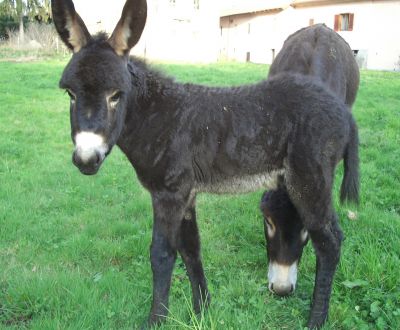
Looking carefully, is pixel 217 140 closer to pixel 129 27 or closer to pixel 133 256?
pixel 129 27

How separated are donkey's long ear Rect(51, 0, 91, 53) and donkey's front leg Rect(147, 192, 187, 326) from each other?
97cm

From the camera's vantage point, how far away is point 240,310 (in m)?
2.77

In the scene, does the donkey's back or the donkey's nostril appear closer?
the donkey's nostril

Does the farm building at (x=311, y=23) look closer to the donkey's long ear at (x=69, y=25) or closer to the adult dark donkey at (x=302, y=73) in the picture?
the adult dark donkey at (x=302, y=73)

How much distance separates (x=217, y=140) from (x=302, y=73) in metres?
1.89

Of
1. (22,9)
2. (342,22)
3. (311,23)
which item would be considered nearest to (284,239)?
(342,22)

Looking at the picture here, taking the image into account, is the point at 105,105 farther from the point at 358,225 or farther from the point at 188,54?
the point at 188,54

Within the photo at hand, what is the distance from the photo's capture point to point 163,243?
8.43 feet

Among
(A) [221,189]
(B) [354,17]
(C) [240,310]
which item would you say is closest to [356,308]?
(C) [240,310]

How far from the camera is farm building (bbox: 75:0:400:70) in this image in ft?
81.8

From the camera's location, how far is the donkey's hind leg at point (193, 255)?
2.82 metres

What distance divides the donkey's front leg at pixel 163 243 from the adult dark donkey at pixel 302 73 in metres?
0.77

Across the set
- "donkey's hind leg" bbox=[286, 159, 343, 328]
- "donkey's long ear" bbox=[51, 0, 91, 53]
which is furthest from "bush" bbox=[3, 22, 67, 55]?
"donkey's hind leg" bbox=[286, 159, 343, 328]

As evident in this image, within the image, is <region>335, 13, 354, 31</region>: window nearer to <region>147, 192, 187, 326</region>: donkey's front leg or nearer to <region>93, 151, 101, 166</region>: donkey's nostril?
<region>147, 192, 187, 326</region>: donkey's front leg
